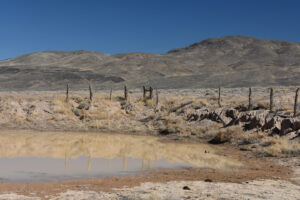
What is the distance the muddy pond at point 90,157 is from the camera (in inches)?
416

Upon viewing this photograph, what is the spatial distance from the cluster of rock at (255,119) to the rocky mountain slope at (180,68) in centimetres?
4290

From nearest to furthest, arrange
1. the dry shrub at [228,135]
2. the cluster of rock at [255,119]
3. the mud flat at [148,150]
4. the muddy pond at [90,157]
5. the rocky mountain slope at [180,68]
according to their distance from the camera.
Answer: the mud flat at [148,150] < the muddy pond at [90,157] < the cluster of rock at [255,119] < the dry shrub at [228,135] < the rocky mountain slope at [180,68]

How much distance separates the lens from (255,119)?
1903 centimetres

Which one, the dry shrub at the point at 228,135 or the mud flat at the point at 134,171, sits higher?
the dry shrub at the point at 228,135

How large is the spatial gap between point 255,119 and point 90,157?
9.96m

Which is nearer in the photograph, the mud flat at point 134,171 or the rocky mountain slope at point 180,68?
the mud flat at point 134,171

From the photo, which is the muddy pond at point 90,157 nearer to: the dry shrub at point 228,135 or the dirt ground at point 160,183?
the dirt ground at point 160,183

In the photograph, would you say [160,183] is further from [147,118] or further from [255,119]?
[147,118]

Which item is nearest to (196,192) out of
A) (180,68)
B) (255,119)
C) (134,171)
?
(134,171)

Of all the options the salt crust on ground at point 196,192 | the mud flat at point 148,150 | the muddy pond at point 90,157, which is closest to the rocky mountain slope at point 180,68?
the mud flat at point 148,150

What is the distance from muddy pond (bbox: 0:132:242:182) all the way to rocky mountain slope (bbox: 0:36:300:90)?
49113 mm

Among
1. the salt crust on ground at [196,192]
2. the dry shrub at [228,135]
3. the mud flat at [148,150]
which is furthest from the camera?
the dry shrub at [228,135]

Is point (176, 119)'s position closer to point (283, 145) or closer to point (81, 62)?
point (283, 145)

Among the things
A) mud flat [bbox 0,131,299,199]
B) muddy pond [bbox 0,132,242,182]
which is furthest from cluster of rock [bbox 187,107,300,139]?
muddy pond [bbox 0,132,242,182]
